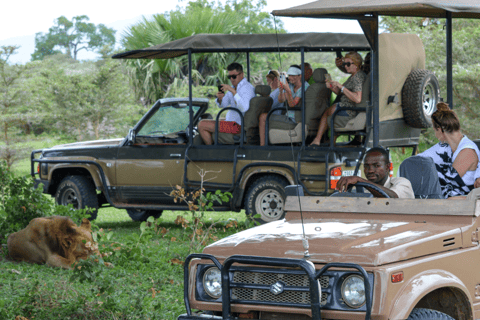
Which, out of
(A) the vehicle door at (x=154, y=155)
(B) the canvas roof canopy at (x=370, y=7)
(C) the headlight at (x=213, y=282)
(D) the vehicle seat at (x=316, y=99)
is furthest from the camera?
(A) the vehicle door at (x=154, y=155)

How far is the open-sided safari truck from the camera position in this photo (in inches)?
122

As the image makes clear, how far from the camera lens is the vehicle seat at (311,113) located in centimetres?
839

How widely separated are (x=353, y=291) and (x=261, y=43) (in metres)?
5.93

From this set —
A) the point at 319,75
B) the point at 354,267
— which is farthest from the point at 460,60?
the point at 354,267

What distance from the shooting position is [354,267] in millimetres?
3031

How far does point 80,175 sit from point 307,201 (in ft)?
21.5

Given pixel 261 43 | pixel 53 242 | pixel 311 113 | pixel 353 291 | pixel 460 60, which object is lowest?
pixel 53 242

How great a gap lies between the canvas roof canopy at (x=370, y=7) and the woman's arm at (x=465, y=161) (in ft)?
3.35

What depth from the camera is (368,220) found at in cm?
390

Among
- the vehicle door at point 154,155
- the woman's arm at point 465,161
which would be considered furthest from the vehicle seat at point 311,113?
the woman's arm at point 465,161

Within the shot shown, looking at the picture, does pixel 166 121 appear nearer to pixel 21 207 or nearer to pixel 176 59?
pixel 21 207

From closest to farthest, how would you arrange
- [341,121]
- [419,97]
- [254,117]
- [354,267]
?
[354,267] → [419,97] → [341,121] → [254,117]

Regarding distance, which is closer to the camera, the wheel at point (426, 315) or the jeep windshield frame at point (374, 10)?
the wheel at point (426, 315)

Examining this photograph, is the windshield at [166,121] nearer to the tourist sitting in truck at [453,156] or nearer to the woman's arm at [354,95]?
the woman's arm at [354,95]
